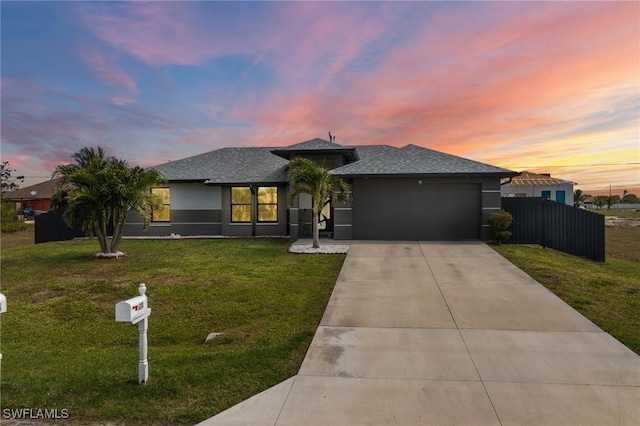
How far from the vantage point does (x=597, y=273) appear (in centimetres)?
998

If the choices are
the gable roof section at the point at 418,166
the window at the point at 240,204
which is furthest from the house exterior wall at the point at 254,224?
the gable roof section at the point at 418,166

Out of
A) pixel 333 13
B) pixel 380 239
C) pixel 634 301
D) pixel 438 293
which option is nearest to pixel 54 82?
pixel 333 13

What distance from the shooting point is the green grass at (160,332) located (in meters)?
3.81

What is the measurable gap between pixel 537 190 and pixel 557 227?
2061 cm

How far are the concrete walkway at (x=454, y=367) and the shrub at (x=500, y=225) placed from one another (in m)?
6.57

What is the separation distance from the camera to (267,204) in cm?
1850

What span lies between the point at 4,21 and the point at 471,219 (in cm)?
1844

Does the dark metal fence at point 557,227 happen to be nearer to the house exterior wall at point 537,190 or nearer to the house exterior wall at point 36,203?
the house exterior wall at point 537,190

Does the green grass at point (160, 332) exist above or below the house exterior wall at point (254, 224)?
below

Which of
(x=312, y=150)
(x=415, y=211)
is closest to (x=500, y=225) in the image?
(x=415, y=211)

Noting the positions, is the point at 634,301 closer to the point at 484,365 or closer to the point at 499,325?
the point at 499,325

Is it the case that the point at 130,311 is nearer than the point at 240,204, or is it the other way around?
the point at 130,311

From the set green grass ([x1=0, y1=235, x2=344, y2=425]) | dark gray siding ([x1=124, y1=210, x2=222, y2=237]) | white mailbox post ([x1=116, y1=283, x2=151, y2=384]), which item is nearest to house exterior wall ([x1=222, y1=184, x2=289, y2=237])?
dark gray siding ([x1=124, y1=210, x2=222, y2=237])

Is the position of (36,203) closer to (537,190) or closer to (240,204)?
(240,204)
